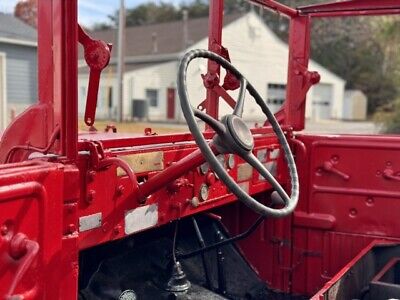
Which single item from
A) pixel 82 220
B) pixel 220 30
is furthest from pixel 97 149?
pixel 220 30

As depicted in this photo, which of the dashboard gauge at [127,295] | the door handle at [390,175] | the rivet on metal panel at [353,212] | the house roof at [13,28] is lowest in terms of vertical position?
the dashboard gauge at [127,295]

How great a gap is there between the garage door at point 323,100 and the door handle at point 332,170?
30.5m

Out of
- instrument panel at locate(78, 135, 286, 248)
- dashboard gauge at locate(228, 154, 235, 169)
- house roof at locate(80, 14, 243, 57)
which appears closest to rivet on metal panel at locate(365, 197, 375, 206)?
instrument panel at locate(78, 135, 286, 248)

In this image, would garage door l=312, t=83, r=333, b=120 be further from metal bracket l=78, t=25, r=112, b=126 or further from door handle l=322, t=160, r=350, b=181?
metal bracket l=78, t=25, r=112, b=126

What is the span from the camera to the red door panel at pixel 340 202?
308 centimetres

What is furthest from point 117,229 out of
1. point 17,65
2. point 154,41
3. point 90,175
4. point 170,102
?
point 154,41

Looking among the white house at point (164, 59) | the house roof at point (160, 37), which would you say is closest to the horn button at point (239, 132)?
the white house at point (164, 59)

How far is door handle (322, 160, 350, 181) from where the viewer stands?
3.16 m

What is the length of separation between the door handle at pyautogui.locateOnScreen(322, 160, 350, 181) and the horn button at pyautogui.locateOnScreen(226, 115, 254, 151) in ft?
4.73

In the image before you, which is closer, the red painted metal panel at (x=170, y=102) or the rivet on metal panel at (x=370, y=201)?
the rivet on metal panel at (x=370, y=201)

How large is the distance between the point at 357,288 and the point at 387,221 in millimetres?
445

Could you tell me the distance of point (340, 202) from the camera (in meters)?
3.19

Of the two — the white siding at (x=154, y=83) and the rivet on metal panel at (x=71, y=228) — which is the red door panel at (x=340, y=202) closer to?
the rivet on metal panel at (x=71, y=228)

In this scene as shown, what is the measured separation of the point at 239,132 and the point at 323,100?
33351 mm
